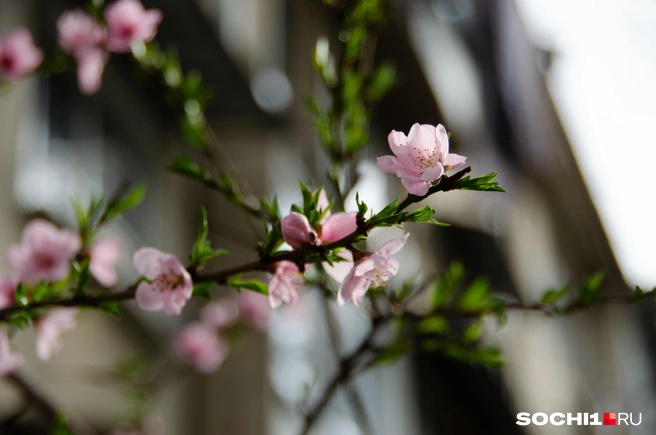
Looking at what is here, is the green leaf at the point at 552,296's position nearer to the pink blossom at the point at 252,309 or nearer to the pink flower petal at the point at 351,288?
the pink flower petal at the point at 351,288

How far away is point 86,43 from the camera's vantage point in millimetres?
861

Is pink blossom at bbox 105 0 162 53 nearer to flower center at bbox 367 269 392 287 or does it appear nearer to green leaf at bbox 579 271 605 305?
flower center at bbox 367 269 392 287

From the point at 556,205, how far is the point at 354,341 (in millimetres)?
3835

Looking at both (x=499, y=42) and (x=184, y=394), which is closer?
(x=184, y=394)

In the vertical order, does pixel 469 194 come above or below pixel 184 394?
above

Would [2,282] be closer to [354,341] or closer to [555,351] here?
[354,341]

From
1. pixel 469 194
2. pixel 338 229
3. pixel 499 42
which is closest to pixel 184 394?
pixel 469 194

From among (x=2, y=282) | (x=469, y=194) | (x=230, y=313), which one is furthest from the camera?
(x=469, y=194)

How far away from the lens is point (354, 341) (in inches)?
118

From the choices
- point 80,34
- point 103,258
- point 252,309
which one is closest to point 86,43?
point 80,34

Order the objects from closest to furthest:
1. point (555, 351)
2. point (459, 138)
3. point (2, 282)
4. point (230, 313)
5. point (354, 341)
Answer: point (2, 282)
point (230, 313)
point (354, 341)
point (459, 138)
point (555, 351)

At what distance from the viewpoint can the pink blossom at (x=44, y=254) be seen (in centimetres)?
66

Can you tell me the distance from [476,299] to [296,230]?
385 millimetres

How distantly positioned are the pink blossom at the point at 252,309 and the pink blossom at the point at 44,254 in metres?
1.03
